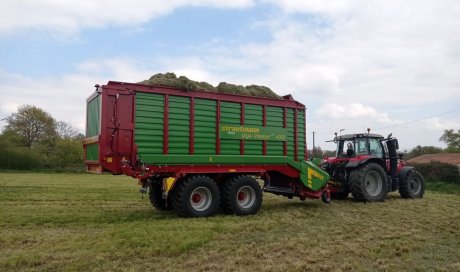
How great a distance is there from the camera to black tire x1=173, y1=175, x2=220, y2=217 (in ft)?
32.0

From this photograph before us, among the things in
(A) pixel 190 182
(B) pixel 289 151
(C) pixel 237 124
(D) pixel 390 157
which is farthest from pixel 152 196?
(D) pixel 390 157

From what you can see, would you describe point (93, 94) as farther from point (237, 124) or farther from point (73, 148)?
point (73, 148)

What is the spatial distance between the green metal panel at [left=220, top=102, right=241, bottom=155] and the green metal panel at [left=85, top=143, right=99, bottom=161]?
2.89m

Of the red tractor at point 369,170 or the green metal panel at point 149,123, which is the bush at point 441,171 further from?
the green metal panel at point 149,123

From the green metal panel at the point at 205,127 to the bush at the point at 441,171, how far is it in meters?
19.5

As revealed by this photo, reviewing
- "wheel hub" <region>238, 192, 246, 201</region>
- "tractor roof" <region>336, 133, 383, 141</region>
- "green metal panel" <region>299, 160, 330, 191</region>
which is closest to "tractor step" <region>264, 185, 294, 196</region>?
"green metal panel" <region>299, 160, 330, 191</region>

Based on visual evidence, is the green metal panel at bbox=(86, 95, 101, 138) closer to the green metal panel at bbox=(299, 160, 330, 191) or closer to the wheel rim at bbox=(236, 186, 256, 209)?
the wheel rim at bbox=(236, 186, 256, 209)

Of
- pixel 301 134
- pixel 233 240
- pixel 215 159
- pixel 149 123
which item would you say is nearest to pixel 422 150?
pixel 301 134

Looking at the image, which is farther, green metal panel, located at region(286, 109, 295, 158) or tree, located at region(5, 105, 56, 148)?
tree, located at region(5, 105, 56, 148)

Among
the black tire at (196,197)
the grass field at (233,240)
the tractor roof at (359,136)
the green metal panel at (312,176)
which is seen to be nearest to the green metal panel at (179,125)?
the black tire at (196,197)

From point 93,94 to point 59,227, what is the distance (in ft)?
9.81

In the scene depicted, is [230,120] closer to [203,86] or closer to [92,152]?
[203,86]

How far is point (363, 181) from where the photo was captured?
1328 cm

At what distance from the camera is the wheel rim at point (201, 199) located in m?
10.1
